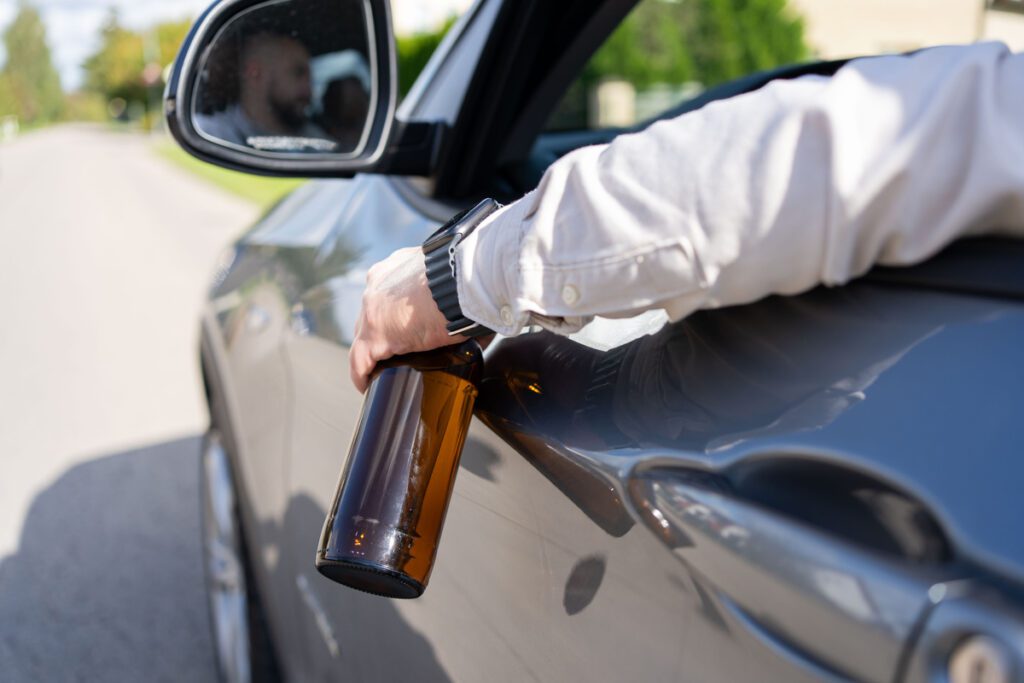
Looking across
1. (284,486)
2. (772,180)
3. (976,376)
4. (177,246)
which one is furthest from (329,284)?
(177,246)

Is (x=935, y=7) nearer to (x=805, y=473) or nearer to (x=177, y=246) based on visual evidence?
(x=805, y=473)

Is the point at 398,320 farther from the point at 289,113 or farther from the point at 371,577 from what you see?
the point at 289,113

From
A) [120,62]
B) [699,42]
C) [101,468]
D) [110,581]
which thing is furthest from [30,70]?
[110,581]

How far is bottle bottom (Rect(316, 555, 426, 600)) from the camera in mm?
1101

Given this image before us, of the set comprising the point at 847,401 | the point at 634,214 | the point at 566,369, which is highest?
the point at 634,214

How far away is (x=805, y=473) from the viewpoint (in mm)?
808

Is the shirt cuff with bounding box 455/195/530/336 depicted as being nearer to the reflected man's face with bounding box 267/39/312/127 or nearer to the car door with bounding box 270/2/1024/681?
the car door with bounding box 270/2/1024/681

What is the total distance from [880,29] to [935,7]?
1.16ft

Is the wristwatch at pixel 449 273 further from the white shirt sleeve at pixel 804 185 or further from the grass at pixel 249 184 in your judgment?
the grass at pixel 249 184

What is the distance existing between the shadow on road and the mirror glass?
6.31ft

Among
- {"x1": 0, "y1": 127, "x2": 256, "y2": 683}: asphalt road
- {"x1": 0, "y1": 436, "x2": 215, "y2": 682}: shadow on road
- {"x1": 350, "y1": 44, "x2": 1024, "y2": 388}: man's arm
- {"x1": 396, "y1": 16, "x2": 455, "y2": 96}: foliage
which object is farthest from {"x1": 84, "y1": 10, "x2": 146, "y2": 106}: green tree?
{"x1": 350, "y1": 44, "x2": 1024, "y2": 388}: man's arm

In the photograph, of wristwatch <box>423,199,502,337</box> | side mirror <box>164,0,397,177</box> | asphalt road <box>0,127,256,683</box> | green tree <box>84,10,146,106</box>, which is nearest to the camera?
wristwatch <box>423,199,502,337</box>

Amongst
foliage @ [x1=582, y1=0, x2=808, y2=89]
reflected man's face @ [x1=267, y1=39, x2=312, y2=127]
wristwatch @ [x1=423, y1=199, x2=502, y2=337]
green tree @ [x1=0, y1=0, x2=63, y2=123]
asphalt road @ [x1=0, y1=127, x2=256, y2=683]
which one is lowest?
green tree @ [x1=0, y1=0, x2=63, y2=123]

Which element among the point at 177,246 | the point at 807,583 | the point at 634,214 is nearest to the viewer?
the point at 807,583
